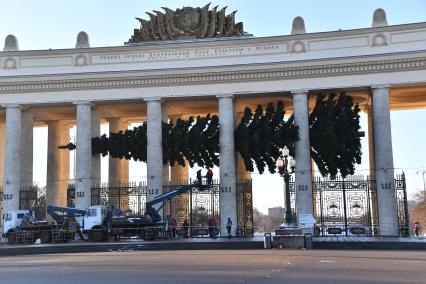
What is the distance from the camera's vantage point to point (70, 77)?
4297 centimetres

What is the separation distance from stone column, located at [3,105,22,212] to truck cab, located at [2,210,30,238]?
1.82 metres

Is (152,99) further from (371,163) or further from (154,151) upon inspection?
(371,163)

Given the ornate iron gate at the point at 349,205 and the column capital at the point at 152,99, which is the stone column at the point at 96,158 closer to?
the column capital at the point at 152,99

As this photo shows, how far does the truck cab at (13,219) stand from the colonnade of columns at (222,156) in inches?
74.6

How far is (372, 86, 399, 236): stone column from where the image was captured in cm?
3819

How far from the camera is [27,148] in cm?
4506

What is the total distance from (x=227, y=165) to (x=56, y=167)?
1625 centimetres

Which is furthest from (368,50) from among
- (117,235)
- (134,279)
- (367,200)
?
(134,279)

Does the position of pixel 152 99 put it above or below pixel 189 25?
below

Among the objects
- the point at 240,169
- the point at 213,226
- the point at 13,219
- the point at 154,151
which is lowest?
the point at 213,226

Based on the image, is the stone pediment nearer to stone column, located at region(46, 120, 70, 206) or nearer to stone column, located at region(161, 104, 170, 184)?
stone column, located at region(161, 104, 170, 184)

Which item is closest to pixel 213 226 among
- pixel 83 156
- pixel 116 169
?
pixel 83 156

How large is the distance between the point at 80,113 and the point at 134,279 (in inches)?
1208

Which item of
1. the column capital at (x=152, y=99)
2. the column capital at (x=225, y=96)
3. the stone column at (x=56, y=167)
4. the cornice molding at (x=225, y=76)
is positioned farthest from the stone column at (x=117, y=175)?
the column capital at (x=225, y=96)
